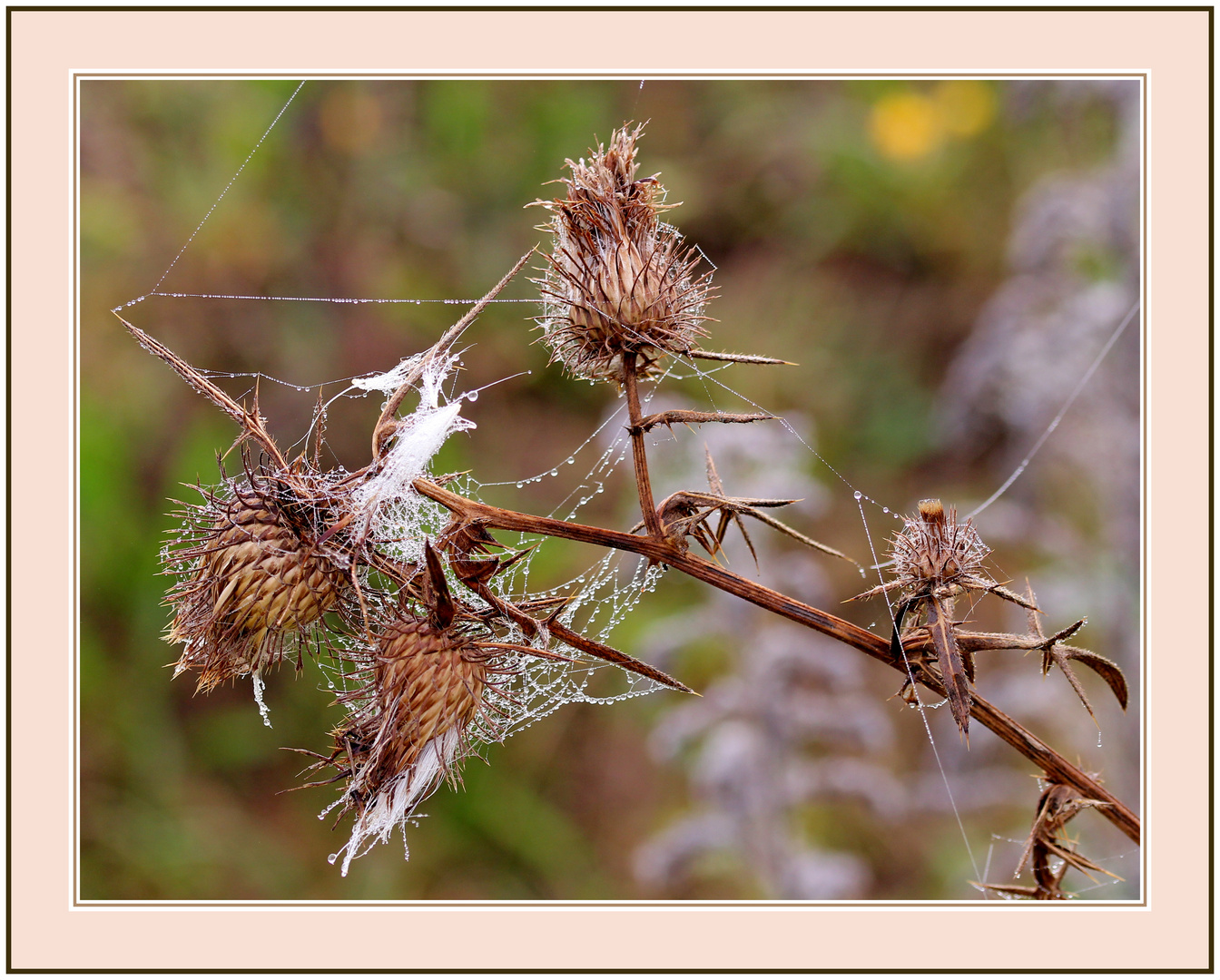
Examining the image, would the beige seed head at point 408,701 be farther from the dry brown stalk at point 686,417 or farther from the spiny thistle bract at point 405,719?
the dry brown stalk at point 686,417

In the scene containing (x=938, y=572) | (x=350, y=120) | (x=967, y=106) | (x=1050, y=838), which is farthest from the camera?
(x=967, y=106)

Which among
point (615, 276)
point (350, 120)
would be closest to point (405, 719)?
point (615, 276)

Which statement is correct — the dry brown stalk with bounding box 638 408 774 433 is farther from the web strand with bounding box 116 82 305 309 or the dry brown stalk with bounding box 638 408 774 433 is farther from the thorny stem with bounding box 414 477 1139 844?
the web strand with bounding box 116 82 305 309

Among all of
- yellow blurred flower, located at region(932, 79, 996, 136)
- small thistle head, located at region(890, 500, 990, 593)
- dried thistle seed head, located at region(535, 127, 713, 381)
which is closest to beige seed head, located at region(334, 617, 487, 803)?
dried thistle seed head, located at region(535, 127, 713, 381)

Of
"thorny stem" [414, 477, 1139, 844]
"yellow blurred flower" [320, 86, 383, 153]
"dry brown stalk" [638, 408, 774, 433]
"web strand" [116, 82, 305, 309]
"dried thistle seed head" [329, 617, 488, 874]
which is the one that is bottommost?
"dried thistle seed head" [329, 617, 488, 874]

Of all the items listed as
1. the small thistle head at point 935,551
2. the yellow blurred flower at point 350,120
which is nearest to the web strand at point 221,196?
the yellow blurred flower at point 350,120

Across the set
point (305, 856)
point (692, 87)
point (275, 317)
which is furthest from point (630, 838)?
point (692, 87)

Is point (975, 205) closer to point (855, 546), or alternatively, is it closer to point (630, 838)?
point (855, 546)

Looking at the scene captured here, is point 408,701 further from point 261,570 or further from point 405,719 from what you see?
point 261,570
